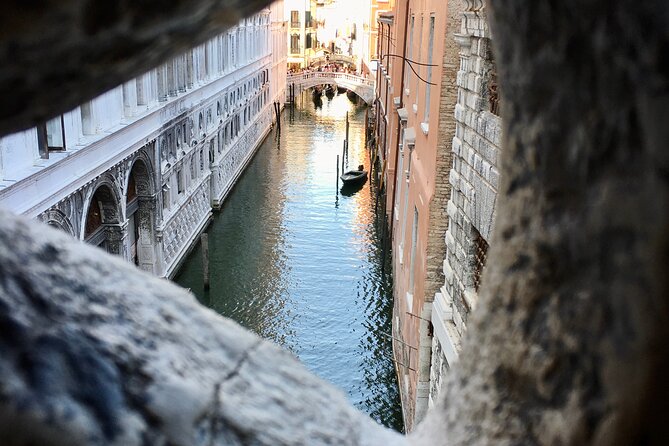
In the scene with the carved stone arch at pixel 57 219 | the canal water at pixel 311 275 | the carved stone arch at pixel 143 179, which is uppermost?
the carved stone arch at pixel 57 219

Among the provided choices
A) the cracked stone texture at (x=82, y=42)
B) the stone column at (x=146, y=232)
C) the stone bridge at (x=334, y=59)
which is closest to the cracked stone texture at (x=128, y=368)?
the cracked stone texture at (x=82, y=42)

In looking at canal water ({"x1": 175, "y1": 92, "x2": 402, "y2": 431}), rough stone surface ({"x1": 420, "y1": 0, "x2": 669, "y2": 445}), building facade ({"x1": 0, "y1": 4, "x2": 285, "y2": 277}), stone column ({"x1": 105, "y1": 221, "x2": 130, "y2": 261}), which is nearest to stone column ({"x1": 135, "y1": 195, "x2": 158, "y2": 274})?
building facade ({"x1": 0, "y1": 4, "x2": 285, "y2": 277})

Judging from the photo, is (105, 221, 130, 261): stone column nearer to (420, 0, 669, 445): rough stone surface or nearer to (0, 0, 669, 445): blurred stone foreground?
(0, 0, 669, 445): blurred stone foreground

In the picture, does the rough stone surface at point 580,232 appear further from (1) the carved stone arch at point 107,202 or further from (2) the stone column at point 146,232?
(2) the stone column at point 146,232

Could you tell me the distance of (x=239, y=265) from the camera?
18438 mm

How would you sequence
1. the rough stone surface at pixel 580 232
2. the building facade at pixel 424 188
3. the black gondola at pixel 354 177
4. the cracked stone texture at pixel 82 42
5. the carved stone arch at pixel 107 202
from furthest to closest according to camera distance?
the black gondola at pixel 354 177 < the carved stone arch at pixel 107 202 < the building facade at pixel 424 188 < the rough stone surface at pixel 580 232 < the cracked stone texture at pixel 82 42

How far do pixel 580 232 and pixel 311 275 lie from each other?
1718 centimetres

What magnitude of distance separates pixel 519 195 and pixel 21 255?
650 millimetres

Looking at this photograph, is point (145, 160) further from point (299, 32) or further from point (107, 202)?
point (299, 32)

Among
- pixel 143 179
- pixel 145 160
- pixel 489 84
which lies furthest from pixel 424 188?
pixel 143 179

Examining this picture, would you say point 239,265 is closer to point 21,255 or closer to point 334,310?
point 334,310

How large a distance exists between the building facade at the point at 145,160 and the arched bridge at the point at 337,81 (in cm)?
1386

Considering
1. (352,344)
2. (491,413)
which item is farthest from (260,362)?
→ (352,344)

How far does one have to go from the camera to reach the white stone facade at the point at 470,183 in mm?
6078
